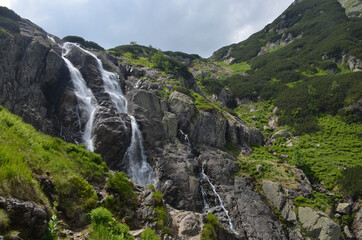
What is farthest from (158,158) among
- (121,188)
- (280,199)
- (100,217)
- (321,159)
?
(321,159)

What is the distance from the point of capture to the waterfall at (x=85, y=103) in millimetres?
28648

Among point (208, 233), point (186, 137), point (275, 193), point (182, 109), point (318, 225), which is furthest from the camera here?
point (182, 109)

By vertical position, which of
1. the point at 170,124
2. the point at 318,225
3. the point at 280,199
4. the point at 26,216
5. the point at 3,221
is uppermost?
the point at 170,124

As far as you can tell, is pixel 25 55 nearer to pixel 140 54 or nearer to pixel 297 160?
pixel 297 160

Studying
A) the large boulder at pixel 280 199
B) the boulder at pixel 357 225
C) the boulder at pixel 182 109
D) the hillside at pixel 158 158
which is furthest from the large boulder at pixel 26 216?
the boulder at pixel 182 109

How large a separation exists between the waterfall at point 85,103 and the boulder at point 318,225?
94.9 ft

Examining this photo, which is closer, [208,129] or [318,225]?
[318,225]

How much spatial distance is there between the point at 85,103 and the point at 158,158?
16021 mm

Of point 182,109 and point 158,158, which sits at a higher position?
point 182,109

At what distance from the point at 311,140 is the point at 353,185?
16456mm

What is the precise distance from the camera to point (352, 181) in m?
26.5

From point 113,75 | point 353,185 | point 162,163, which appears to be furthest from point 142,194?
point 113,75

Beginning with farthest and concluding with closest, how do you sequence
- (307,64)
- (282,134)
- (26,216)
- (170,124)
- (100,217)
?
(307,64) < (282,134) < (170,124) < (100,217) < (26,216)

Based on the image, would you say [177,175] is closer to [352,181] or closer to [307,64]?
[352,181]
